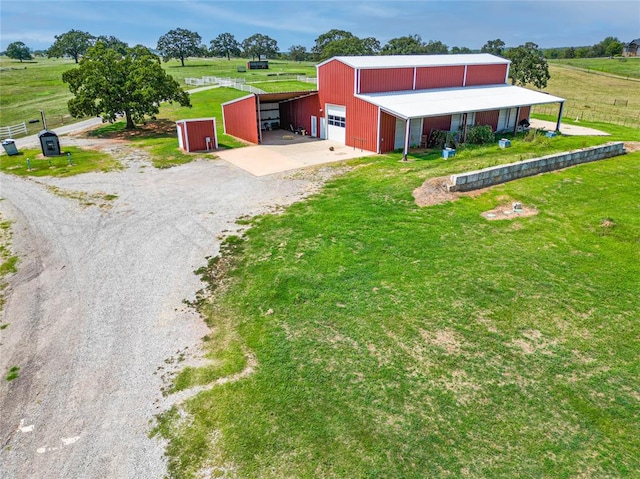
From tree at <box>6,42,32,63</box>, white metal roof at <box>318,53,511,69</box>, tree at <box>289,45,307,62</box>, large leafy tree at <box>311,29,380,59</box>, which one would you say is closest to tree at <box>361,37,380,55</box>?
large leafy tree at <box>311,29,380,59</box>

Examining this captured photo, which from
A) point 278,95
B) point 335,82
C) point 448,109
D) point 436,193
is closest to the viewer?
point 436,193

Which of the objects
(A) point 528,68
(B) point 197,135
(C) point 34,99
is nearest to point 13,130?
(B) point 197,135

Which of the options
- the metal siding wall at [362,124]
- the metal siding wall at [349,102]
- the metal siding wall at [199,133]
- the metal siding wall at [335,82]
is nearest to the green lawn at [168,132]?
the metal siding wall at [199,133]

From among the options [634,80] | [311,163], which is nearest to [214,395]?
[311,163]

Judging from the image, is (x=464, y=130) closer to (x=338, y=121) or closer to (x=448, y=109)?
(x=448, y=109)

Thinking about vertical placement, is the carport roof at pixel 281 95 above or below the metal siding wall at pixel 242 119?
above

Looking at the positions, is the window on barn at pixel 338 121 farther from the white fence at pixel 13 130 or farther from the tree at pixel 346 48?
the tree at pixel 346 48

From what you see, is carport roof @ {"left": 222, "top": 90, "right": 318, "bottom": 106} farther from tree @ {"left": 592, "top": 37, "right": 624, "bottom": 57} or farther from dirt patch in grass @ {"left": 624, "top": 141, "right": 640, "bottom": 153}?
tree @ {"left": 592, "top": 37, "right": 624, "bottom": 57}
